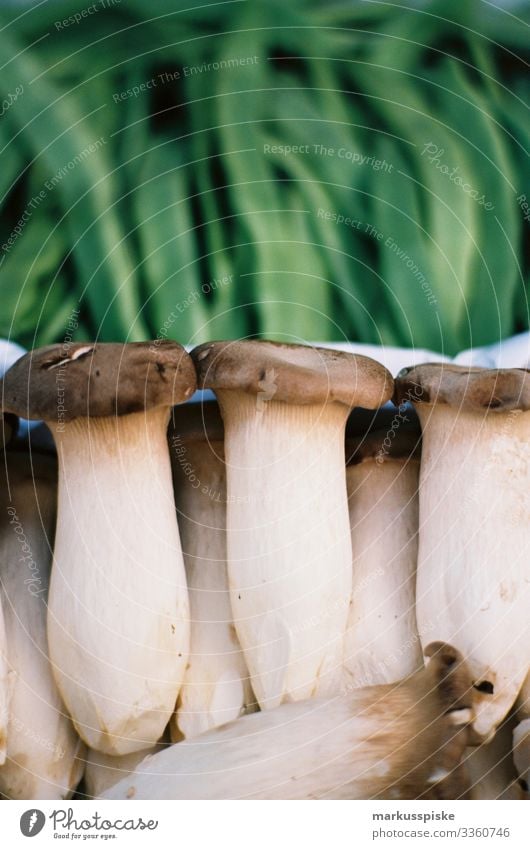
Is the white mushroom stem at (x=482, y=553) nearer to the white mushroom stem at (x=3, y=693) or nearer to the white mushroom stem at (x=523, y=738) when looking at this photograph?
the white mushroom stem at (x=523, y=738)

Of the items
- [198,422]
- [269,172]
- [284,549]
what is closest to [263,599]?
[284,549]

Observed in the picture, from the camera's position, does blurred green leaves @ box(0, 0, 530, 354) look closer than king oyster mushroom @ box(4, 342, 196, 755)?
No

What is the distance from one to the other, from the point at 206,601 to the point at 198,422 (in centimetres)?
17

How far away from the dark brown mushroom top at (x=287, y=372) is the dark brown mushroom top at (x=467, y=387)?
0.05 metres

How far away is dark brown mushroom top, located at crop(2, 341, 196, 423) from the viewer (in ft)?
2.41

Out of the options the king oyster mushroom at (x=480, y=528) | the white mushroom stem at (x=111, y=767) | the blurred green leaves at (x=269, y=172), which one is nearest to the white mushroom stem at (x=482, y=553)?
the king oyster mushroom at (x=480, y=528)

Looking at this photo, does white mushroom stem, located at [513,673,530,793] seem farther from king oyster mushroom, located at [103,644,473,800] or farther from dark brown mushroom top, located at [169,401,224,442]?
dark brown mushroom top, located at [169,401,224,442]

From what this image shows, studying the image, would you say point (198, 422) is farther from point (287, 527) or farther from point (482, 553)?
point (482, 553)

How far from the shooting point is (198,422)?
2.76ft

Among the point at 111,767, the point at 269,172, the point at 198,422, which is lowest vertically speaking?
the point at 111,767

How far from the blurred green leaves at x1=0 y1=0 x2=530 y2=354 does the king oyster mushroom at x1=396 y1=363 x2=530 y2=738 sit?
14cm

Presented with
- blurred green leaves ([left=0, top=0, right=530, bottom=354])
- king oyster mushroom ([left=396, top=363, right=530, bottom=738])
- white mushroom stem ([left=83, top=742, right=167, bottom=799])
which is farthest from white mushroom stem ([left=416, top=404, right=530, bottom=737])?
white mushroom stem ([left=83, top=742, right=167, bottom=799])

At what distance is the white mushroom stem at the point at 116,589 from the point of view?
2.54 ft

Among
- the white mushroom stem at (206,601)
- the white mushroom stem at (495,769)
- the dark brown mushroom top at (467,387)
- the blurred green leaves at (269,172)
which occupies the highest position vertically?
the blurred green leaves at (269,172)
